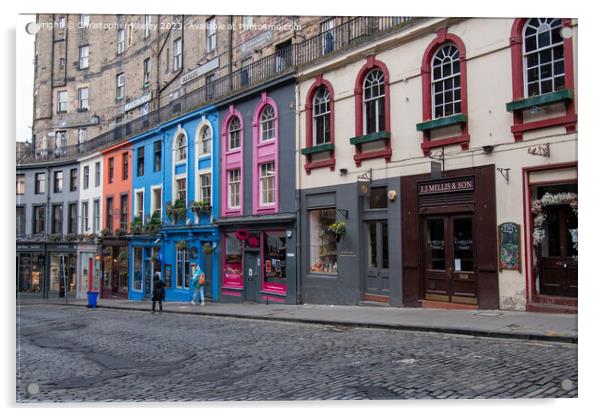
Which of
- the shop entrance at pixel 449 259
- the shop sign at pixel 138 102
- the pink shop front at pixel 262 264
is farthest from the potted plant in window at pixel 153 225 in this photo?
the shop entrance at pixel 449 259

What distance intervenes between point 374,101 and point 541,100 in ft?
12.4

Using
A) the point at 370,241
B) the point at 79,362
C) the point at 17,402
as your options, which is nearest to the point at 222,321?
the point at 370,241

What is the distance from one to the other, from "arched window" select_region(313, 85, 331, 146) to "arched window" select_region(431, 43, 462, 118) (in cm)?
229

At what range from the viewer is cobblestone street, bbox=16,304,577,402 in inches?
229

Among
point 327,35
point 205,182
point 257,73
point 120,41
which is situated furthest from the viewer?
point 257,73

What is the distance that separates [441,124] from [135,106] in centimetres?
522

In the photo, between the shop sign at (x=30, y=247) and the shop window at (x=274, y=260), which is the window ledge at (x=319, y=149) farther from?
the shop sign at (x=30, y=247)

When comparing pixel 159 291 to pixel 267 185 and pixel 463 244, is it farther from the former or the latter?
pixel 463 244

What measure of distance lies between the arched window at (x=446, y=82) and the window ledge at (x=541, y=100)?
1.21 metres

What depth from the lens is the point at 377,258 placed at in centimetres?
1162

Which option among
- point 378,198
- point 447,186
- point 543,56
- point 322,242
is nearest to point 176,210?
point 322,242

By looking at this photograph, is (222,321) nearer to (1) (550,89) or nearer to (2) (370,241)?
(2) (370,241)

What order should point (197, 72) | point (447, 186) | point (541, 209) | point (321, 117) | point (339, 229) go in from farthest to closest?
point (339, 229) < point (321, 117) < point (447, 186) < point (197, 72) < point (541, 209)

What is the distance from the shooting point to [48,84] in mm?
7383
